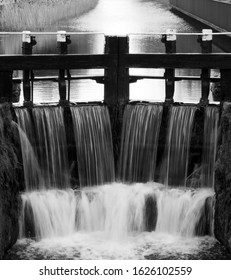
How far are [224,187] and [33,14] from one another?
22599 mm

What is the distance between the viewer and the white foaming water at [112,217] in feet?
41.8

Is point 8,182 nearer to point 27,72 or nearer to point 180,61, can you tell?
point 27,72

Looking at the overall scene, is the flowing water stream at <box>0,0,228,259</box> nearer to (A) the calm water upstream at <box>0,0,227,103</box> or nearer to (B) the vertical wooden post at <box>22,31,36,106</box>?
(B) the vertical wooden post at <box>22,31,36,106</box>

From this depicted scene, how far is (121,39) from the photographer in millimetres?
13938

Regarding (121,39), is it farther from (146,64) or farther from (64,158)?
(64,158)

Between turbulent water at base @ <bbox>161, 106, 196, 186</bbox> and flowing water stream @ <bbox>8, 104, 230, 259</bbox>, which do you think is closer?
flowing water stream @ <bbox>8, 104, 230, 259</bbox>

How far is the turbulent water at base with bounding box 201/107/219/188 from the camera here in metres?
13.4

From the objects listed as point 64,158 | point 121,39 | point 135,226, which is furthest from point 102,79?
point 135,226

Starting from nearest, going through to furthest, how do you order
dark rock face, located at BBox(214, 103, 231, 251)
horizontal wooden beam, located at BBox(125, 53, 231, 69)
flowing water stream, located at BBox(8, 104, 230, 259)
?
dark rock face, located at BBox(214, 103, 231, 251), flowing water stream, located at BBox(8, 104, 230, 259), horizontal wooden beam, located at BBox(125, 53, 231, 69)

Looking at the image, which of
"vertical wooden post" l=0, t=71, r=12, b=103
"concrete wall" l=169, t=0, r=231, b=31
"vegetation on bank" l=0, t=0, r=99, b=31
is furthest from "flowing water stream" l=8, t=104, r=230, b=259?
"concrete wall" l=169, t=0, r=231, b=31

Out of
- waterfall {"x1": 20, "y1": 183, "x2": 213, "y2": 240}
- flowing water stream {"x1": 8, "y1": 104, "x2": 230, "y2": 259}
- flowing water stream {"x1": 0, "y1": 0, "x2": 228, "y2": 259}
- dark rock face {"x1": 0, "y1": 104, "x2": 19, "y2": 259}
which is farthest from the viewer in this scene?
waterfall {"x1": 20, "y1": 183, "x2": 213, "y2": 240}

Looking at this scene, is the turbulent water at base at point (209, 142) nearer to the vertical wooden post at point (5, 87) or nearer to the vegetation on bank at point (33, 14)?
the vertical wooden post at point (5, 87)
